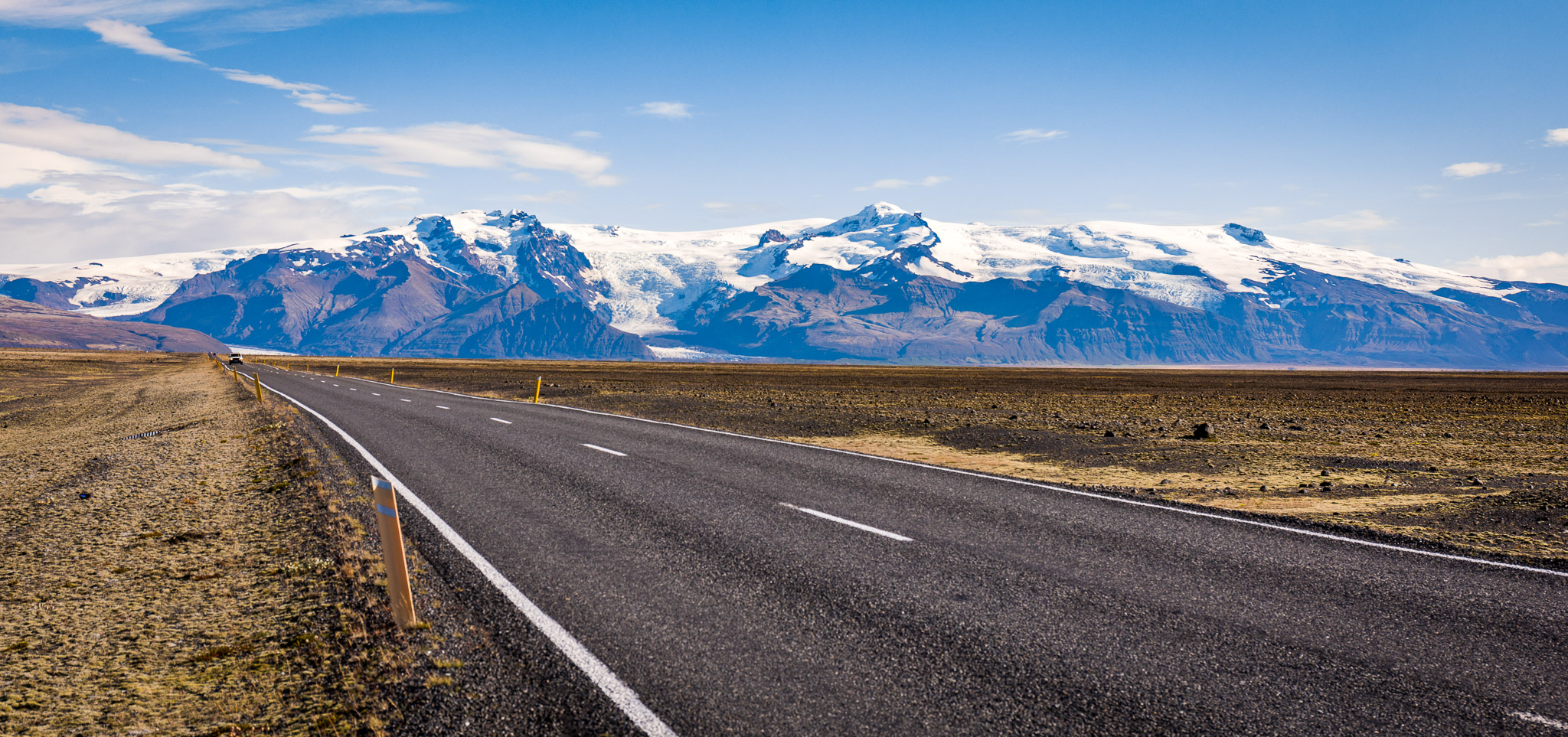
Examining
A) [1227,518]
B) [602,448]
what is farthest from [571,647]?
[602,448]

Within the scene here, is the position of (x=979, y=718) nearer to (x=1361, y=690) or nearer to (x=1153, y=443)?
(x=1361, y=690)

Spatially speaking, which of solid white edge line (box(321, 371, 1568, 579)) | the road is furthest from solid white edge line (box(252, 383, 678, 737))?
solid white edge line (box(321, 371, 1568, 579))

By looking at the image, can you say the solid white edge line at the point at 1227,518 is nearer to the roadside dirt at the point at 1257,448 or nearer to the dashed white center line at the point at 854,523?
the roadside dirt at the point at 1257,448

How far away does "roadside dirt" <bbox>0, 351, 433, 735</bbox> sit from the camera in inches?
195

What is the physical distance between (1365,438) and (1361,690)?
72.8 ft

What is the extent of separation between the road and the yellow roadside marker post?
981 millimetres

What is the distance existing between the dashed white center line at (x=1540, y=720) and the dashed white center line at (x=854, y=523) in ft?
16.3

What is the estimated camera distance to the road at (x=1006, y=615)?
4887 millimetres

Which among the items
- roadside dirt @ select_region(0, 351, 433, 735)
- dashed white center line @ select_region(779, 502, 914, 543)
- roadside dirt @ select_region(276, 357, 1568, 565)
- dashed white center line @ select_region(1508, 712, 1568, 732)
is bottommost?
roadside dirt @ select_region(276, 357, 1568, 565)

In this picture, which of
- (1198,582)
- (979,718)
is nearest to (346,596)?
(979,718)

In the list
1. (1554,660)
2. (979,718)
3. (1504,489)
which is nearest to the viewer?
(979,718)

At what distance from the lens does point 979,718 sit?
15.5ft

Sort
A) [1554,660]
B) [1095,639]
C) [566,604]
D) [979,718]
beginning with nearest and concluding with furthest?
[979,718]
[1554,660]
[1095,639]
[566,604]

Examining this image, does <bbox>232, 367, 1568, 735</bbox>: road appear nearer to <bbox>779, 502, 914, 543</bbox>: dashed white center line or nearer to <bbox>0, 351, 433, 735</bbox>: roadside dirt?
<bbox>779, 502, 914, 543</bbox>: dashed white center line
